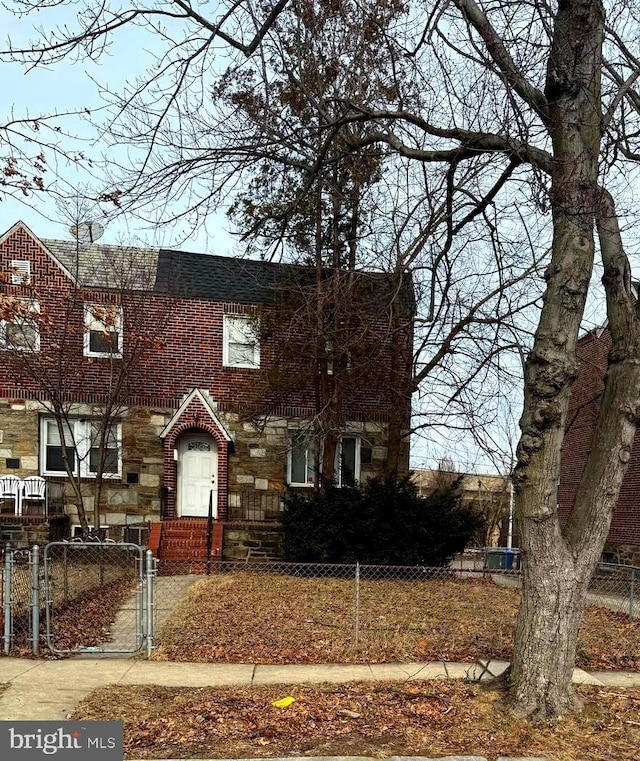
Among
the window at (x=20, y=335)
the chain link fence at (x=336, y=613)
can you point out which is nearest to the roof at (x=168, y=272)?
the window at (x=20, y=335)

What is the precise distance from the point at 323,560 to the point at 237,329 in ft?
21.7

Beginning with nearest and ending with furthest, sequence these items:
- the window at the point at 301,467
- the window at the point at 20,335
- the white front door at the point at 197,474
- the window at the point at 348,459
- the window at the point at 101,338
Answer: the window at the point at 20,335
the window at the point at 101,338
the white front door at the point at 197,474
the window at the point at 348,459
the window at the point at 301,467

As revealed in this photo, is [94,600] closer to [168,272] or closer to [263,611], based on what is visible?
[263,611]

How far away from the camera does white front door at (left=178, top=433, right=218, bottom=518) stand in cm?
1666

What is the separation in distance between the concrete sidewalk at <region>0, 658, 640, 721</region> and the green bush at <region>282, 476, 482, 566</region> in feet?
21.9

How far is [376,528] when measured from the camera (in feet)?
44.6

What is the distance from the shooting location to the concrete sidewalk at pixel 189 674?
579 centimetres

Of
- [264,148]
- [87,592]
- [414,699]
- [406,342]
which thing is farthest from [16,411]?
[414,699]

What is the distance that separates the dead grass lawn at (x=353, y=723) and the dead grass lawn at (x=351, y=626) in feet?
4.47

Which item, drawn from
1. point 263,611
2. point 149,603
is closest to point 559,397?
point 149,603

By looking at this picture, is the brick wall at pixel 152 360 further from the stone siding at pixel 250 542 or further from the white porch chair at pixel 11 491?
the stone siding at pixel 250 542

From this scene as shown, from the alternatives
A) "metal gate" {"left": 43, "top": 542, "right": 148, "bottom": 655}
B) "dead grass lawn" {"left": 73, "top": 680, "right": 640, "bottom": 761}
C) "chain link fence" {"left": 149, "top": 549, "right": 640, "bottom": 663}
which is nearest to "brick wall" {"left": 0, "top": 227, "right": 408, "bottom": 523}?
"metal gate" {"left": 43, "top": 542, "right": 148, "bottom": 655}

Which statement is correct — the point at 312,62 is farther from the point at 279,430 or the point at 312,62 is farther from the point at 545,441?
the point at 279,430

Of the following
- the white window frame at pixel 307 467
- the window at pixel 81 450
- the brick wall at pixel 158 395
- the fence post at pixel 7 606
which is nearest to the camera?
the fence post at pixel 7 606
